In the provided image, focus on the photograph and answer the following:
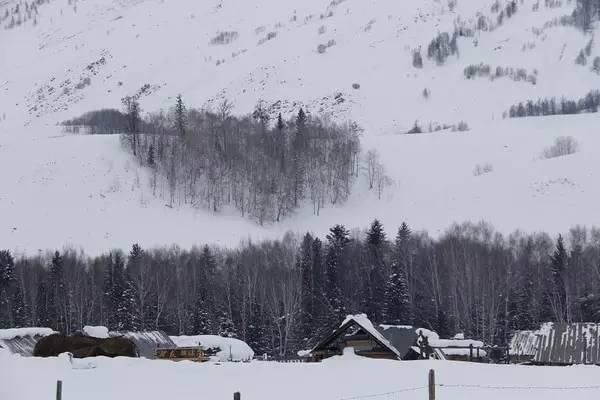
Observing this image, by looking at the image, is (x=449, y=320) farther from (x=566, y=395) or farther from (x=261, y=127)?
(x=261, y=127)

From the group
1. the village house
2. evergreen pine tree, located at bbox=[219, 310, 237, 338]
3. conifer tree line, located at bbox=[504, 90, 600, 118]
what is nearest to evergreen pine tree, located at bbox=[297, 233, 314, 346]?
evergreen pine tree, located at bbox=[219, 310, 237, 338]

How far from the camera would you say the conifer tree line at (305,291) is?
7581 centimetres

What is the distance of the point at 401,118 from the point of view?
178 meters

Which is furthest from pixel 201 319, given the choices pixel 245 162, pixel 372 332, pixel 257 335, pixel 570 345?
pixel 245 162

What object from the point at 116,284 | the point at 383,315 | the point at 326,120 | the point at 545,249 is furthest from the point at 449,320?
the point at 326,120

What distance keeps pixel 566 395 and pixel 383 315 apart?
170 ft

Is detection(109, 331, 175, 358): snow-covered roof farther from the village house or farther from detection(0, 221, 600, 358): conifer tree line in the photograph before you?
the village house

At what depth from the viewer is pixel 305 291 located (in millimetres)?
81875

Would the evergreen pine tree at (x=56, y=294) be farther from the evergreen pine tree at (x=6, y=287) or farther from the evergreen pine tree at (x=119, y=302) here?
the evergreen pine tree at (x=119, y=302)

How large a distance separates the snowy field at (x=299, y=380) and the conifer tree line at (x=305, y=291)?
Result: 4193 cm

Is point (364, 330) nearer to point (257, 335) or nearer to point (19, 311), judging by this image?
point (257, 335)

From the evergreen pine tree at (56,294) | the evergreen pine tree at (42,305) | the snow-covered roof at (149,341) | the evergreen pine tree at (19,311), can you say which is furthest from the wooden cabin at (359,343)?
the evergreen pine tree at (19,311)

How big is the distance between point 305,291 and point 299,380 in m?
52.8

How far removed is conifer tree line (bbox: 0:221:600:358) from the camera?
7581 centimetres
